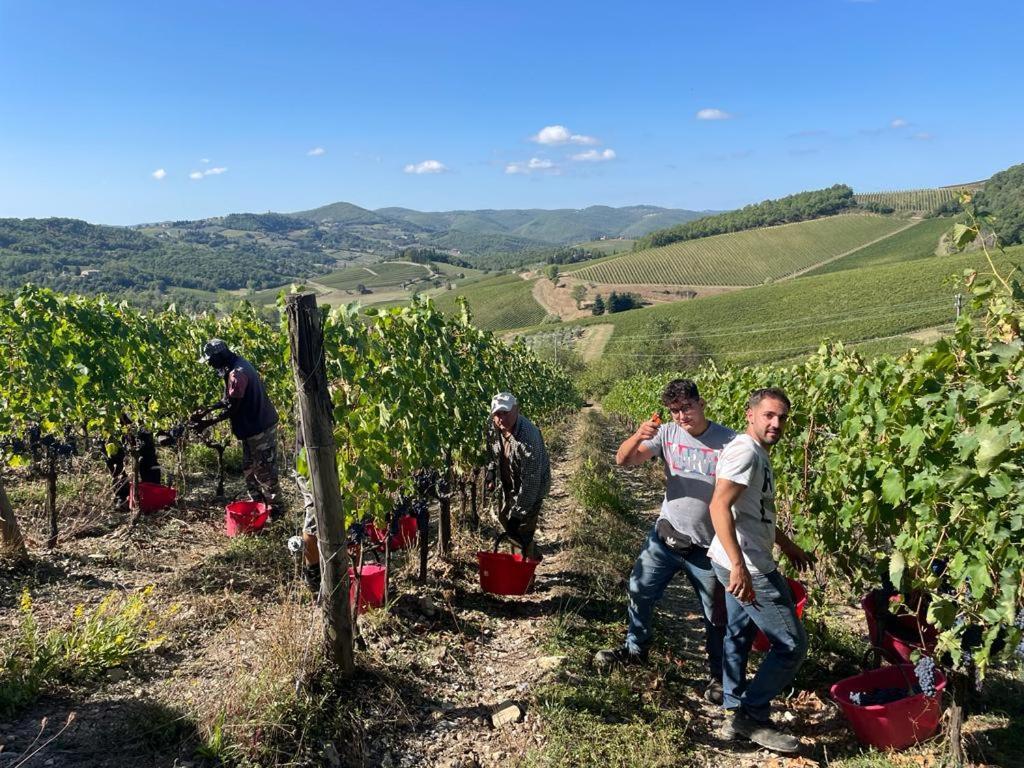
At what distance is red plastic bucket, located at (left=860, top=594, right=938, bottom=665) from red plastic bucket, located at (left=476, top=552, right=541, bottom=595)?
78.1 inches

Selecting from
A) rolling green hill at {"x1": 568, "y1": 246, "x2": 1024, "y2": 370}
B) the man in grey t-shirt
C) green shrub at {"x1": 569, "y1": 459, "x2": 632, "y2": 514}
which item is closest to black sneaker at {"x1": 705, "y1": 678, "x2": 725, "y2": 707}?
the man in grey t-shirt

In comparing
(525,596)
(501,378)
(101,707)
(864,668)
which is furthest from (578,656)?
(501,378)

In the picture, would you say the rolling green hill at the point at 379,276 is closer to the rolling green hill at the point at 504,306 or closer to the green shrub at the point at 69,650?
the rolling green hill at the point at 504,306

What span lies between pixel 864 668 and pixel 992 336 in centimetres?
189

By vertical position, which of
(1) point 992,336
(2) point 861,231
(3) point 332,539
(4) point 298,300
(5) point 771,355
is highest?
(2) point 861,231

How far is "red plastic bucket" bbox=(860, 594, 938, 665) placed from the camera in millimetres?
3391

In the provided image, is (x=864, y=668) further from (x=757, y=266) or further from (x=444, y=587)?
(x=757, y=266)

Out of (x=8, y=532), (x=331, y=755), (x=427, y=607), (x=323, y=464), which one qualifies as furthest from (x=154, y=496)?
(x=331, y=755)

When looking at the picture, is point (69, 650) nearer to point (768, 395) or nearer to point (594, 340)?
point (768, 395)

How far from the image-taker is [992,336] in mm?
Result: 2922

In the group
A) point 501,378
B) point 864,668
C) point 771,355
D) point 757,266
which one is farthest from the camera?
point 757,266

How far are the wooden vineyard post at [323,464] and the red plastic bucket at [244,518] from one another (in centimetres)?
261

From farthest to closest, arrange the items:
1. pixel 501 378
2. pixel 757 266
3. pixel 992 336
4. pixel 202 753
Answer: pixel 757 266
pixel 501 378
pixel 992 336
pixel 202 753

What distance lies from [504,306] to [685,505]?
7450cm
